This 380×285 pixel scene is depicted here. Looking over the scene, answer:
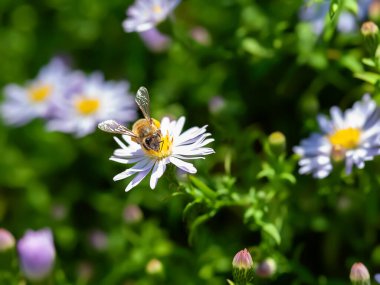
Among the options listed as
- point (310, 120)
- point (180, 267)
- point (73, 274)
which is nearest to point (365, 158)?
point (310, 120)

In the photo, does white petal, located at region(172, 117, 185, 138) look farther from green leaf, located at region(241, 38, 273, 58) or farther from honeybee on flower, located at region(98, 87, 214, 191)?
green leaf, located at region(241, 38, 273, 58)

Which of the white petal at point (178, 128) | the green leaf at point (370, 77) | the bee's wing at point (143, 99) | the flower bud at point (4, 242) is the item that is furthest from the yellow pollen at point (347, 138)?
the flower bud at point (4, 242)

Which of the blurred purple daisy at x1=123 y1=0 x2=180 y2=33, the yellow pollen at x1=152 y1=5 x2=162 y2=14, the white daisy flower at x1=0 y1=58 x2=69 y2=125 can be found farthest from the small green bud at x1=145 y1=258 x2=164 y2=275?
the white daisy flower at x1=0 y1=58 x2=69 y2=125

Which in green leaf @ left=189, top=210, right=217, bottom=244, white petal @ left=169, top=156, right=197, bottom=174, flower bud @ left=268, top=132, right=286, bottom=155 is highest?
flower bud @ left=268, top=132, right=286, bottom=155

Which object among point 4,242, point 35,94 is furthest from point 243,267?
point 35,94

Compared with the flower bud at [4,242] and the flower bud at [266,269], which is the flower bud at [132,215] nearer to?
the flower bud at [4,242]

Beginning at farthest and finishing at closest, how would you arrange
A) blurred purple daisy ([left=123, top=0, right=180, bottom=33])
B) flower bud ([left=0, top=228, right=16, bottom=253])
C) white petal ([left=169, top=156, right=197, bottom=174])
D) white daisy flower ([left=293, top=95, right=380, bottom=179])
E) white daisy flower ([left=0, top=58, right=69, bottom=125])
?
white daisy flower ([left=0, top=58, right=69, bottom=125])
blurred purple daisy ([left=123, top=0, right=180, bottom=33])
flower bud ([left=0, top=228, right=16, bottom=253])
white daisy flower ([left=293, top=95, right=380, bottom=179])
white petal ([left=169, top=156, right=197, bottom=174])

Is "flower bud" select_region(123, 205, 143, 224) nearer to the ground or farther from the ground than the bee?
farther from the ground

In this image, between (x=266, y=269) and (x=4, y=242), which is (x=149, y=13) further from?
(x=266, y=269)
